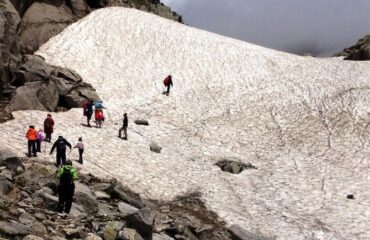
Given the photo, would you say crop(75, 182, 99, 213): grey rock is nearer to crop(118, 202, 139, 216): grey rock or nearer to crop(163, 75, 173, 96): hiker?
crop(118, 202, 139, 216): grey rock

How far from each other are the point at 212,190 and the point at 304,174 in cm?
783

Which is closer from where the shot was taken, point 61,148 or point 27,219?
point 27,219

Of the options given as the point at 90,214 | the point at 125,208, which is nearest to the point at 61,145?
the point at 125,208

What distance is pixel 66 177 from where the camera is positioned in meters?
19.9

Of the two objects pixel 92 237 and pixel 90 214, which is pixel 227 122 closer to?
pixel 90 214

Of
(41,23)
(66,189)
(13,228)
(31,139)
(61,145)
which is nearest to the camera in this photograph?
(13,228)

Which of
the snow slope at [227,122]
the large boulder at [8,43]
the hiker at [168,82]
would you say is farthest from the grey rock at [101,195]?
the hiker at [168,82]

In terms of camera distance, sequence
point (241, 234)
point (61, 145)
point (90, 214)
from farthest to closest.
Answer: point (61, 145) → point (241, 234) → point (90, 214)

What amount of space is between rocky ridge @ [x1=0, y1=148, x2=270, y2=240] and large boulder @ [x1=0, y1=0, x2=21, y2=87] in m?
13.7

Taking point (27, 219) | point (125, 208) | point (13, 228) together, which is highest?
point (13, 228)

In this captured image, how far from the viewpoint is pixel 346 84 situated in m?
49.6

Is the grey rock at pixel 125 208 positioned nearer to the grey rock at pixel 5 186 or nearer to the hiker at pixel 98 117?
the grey rock at pixel 5 186

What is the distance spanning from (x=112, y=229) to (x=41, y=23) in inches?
1464

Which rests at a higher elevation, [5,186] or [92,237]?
[5,186]
